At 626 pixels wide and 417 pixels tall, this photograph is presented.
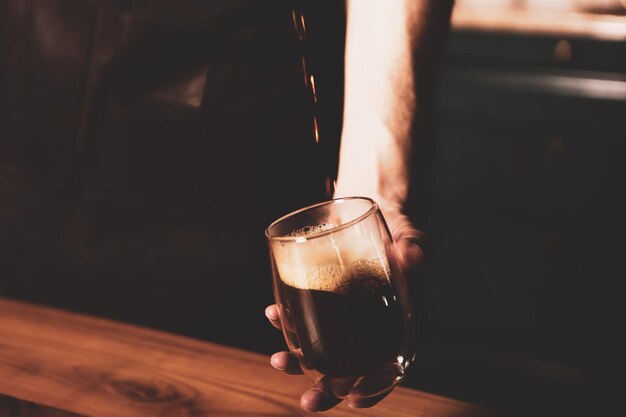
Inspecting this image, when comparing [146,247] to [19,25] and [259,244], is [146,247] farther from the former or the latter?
[19,25]

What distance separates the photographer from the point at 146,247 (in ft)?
3.14

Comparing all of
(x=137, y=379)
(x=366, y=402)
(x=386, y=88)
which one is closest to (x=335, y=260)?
(x=366, y=402)

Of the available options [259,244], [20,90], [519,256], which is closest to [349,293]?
[259,244]

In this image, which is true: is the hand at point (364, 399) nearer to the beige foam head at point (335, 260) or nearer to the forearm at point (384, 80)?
the beige foam head at point (335, 260)

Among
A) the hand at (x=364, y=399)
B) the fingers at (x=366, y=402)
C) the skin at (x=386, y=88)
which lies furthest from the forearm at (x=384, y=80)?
the fingers at (x=366, y=402)

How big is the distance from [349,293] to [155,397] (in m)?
0.24

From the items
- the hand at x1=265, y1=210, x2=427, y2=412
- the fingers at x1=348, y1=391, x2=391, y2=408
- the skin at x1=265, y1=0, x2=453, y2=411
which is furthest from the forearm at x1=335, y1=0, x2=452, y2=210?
the fingers at x1=348, y1=391, x2=391, y2=408

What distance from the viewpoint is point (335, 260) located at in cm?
48

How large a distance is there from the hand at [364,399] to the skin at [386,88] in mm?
171

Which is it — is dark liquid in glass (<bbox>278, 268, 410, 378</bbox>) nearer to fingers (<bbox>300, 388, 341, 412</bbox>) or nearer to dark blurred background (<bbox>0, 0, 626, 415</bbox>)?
fingers (<bbox>300, 388, 341, 412</bbox>)

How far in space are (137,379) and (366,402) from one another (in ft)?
0.78

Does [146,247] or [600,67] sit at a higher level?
[600,67]

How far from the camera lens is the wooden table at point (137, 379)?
58 cm

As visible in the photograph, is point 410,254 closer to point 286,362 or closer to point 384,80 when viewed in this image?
point 286,362
